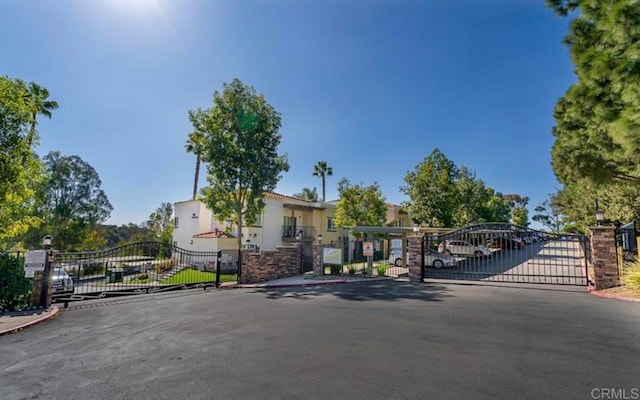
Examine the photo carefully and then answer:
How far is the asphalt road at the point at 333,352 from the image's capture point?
3807 millimetres

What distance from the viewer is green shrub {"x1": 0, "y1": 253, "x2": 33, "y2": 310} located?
859 cm

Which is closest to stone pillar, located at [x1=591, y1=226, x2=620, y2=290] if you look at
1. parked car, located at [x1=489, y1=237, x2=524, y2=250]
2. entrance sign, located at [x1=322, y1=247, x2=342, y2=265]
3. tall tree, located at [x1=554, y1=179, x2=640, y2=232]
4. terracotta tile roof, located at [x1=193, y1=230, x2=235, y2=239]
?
tall tree, located at [x1=554, y1=179, x2=640, y2=232]

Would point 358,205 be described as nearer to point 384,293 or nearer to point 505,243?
point 505,243

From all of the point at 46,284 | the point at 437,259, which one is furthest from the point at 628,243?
the point at 46,284

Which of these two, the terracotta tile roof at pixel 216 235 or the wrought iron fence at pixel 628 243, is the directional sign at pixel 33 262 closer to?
the terracotta tile roof at pixel 216 235

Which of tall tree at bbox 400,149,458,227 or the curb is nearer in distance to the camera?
the curb

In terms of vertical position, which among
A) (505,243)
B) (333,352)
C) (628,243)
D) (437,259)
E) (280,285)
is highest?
(628,243)

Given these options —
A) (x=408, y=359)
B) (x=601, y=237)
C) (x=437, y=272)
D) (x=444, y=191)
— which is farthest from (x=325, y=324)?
(x=444, y=191)

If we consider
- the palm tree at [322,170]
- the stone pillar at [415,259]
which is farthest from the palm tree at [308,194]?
the stone pillar at [415,259]

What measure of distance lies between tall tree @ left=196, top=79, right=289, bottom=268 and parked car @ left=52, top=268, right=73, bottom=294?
6.93m

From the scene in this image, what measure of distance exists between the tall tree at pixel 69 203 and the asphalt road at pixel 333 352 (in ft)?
102

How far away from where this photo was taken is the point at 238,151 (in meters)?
17.2

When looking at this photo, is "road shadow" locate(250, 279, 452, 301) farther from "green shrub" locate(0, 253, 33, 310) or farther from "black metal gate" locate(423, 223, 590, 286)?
"green shrub" locate(0, 253, 33, 310)
